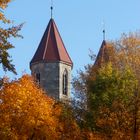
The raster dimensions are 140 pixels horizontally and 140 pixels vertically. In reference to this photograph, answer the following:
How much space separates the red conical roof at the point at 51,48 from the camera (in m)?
54.6

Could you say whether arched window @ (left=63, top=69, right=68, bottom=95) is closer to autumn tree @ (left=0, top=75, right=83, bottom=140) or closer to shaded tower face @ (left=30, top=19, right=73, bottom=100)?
shaded tower face @ (left=30, top=19, right=73, bottom=100)

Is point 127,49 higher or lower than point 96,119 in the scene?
higher

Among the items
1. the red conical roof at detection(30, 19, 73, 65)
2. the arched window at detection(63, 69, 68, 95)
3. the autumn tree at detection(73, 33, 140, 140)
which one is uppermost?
the red conical roof at detection(30, 19, 73, 65)

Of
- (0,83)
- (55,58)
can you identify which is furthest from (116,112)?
(55,58)

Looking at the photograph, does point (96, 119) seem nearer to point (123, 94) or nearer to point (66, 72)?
point (123, 94)

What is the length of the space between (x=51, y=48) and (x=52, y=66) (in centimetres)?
195

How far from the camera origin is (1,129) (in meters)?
24.9

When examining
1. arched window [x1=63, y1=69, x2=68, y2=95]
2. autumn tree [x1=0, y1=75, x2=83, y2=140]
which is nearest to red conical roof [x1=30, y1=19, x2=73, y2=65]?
arched window [x1=63, y1=69, x2=68, y2=95]

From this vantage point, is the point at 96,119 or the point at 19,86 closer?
the point at 96,119

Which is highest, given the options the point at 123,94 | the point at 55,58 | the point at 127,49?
the point at 55,58

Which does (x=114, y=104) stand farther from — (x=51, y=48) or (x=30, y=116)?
(x=51, y=48)

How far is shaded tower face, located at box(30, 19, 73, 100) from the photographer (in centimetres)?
5372

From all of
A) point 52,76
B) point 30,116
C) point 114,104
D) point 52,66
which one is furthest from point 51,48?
point 114,104

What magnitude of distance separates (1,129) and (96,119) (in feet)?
15.6
